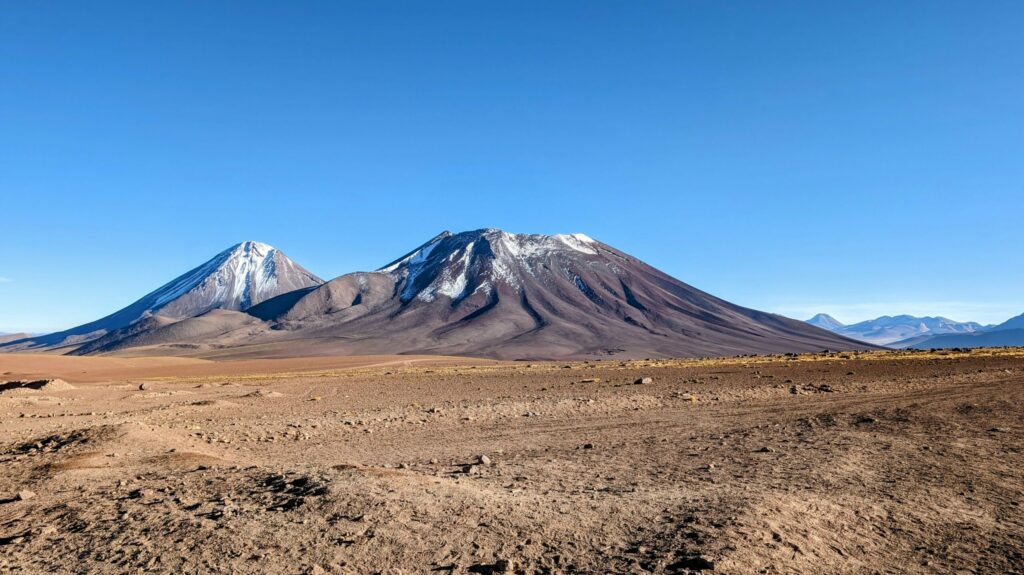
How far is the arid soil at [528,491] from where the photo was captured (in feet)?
22.4

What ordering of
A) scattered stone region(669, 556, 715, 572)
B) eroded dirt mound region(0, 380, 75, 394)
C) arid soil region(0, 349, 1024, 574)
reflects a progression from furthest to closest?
eroded dirt mound region(0, 380, 75, 394), arid soil region(0, 349, 1024, 574), scattered stone region(669, 556, 715, 572)

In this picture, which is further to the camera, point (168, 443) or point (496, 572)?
point (168, 443)

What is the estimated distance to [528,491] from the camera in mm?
9406

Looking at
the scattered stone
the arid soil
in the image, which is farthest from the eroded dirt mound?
the scattered stone

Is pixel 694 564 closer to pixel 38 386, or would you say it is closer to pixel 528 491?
pixel 528 491

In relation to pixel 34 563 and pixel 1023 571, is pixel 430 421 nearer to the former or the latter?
pixel 34 563

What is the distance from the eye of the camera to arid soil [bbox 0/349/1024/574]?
6.83m

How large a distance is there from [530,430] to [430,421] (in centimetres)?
375

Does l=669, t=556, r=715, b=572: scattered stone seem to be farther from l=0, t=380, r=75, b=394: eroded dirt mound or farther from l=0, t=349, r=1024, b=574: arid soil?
l=0, t=380, r=75, b=394: eroded dirt mound

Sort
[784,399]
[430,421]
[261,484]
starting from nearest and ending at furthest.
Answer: [261,484] < [430,421] < [784,399]

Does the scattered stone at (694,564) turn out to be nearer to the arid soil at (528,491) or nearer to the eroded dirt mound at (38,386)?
the arid soil at (528,491)

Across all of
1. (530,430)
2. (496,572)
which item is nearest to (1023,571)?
(496,572)

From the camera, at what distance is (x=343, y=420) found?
19.8 meters

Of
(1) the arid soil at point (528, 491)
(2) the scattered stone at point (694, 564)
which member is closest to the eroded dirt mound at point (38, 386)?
(1) the arid soil at point (528, 491)
